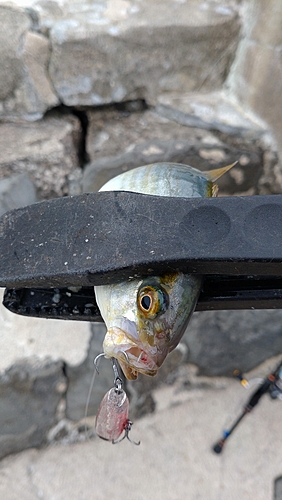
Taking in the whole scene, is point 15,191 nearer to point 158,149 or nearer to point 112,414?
point 158,149

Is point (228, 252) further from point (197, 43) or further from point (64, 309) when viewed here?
point (197, 43)

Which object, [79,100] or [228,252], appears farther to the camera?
[79,100]

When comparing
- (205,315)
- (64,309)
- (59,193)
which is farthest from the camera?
(205,315)

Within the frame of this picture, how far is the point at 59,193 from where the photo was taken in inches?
51.1

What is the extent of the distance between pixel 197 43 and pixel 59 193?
2.09 feet

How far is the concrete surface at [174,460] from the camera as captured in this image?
1.32 m

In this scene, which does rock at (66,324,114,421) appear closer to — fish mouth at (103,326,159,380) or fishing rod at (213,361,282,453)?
fishing rod at (213,361,282,453)

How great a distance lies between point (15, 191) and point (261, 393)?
98cm

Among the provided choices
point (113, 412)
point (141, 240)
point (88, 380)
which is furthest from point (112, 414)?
point (88, 380)

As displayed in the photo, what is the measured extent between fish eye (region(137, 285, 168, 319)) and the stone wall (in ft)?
2.30

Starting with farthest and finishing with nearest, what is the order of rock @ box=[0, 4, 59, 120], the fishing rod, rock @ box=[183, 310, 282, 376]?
rock @ box=[183, 310, 282, 376] → the fishing rod → rock @ box=[0, 4, 59, 120]

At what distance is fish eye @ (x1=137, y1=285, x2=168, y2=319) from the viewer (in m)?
0.62

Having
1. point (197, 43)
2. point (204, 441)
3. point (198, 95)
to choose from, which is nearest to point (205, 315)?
point (204, 441)

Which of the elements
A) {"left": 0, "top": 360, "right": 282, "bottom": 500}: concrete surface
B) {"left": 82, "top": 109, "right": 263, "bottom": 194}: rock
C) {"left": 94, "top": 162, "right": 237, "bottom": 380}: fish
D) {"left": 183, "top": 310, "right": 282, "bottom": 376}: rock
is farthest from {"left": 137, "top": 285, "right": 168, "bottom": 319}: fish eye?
{"left": 0, "top": 360, "right": 282, "bottom": 500}: concrete surface
